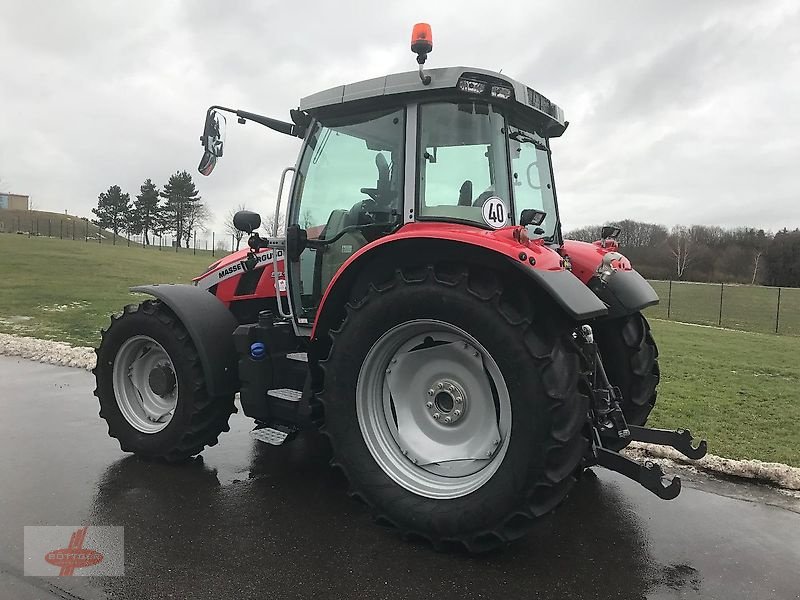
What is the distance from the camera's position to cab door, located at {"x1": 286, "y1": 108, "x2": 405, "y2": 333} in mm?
3887

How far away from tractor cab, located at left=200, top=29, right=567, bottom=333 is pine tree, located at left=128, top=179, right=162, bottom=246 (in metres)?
71.5

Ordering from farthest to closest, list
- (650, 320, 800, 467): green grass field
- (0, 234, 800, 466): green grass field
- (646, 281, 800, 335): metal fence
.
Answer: (646, 281, 800, 335): metal fence, (0, 234, 800, 466): green grass field, (650, 320, 800, 467): green grass field

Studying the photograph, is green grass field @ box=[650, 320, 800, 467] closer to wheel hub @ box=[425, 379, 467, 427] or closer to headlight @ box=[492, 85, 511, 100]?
wheel hub @ box=[425, 379, 467, 427]

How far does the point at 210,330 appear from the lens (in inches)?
175

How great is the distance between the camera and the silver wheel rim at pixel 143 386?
15.5ft

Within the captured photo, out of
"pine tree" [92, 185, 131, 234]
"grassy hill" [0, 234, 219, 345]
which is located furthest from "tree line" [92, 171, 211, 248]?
"grassy hill" [0, 234, 219, 345]

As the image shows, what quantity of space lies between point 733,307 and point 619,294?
30038mm

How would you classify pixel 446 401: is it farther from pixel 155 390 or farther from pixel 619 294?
pixel 155 390

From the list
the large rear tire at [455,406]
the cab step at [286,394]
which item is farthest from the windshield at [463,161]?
the cab step at [286,394]

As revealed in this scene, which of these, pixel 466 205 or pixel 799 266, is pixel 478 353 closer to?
pixel 466 205

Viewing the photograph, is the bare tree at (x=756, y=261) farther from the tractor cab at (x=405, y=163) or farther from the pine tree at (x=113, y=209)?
the pine tree at (x=113, y=209)

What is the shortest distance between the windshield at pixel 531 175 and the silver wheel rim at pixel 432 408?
983 mm

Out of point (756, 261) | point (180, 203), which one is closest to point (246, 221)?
point (756, 261)

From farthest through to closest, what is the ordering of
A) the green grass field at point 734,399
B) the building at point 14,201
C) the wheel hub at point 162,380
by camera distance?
the building at point 14,201 < the green grass field at point 734,399 < the wheel hub at point 162,380
